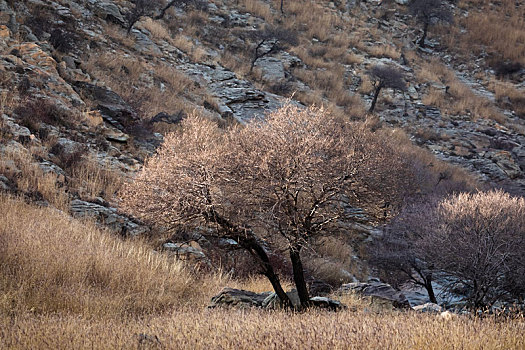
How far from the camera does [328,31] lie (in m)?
33.3

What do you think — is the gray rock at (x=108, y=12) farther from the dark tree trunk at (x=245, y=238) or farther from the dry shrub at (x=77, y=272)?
the dark tree trunk at (x=245, y=238)

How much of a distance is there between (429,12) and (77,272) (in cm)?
3851

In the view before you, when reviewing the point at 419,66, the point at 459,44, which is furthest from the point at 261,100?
the point at 459,44

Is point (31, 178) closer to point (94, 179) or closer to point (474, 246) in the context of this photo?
point (94, 179)

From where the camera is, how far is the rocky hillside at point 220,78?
33.7ft

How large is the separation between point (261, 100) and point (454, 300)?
12635 millimetres

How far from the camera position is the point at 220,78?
21656 millimetres

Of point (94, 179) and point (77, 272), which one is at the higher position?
point (77, 272)

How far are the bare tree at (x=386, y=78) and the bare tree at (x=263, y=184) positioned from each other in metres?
20.9

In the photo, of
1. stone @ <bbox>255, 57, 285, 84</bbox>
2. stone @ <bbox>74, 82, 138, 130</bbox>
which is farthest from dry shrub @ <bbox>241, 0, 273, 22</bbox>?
stone @ <bbox>74, 82, 138, 130</bbox>

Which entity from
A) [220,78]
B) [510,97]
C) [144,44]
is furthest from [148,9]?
[510,97]

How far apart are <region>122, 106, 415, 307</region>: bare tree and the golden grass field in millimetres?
1053

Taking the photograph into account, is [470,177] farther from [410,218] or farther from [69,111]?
[69,111]

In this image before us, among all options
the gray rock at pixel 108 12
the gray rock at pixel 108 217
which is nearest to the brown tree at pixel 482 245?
the gray rock at pixel 108 217
